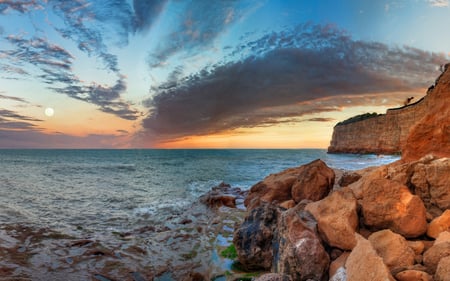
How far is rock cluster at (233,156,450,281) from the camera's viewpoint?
176 inches

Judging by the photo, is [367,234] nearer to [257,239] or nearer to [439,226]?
[439,226]

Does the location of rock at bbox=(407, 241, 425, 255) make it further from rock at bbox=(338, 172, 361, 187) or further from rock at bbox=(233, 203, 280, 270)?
rock at bbox=(338, 172, 361, 187)

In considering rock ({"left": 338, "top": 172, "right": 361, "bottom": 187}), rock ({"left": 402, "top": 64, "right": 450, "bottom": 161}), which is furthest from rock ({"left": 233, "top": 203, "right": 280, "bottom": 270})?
rock ({"left": 402, "top": 64, "right": 450, "bottom": 161})

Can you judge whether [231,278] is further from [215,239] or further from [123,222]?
[123,222]

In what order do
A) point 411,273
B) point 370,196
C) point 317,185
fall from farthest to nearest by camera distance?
point 317,185 → point 370,196 → point 411,273

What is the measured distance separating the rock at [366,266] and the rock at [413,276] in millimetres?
429

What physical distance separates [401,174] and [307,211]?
289 cm

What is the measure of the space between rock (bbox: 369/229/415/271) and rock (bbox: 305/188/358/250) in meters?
0.55

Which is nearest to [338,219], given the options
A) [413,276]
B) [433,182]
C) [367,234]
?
[367,234]

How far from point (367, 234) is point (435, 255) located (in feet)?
5.51

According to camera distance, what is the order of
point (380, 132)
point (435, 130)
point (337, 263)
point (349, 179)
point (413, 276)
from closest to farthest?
1. point (413, 276)
2. point (337, 263)
3. point (435, 130)
4. point (349, 179)
5. point (380, 132)

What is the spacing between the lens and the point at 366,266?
4.19 meters

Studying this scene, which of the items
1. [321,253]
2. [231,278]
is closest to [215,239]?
[231,278]

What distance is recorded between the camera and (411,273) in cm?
420
